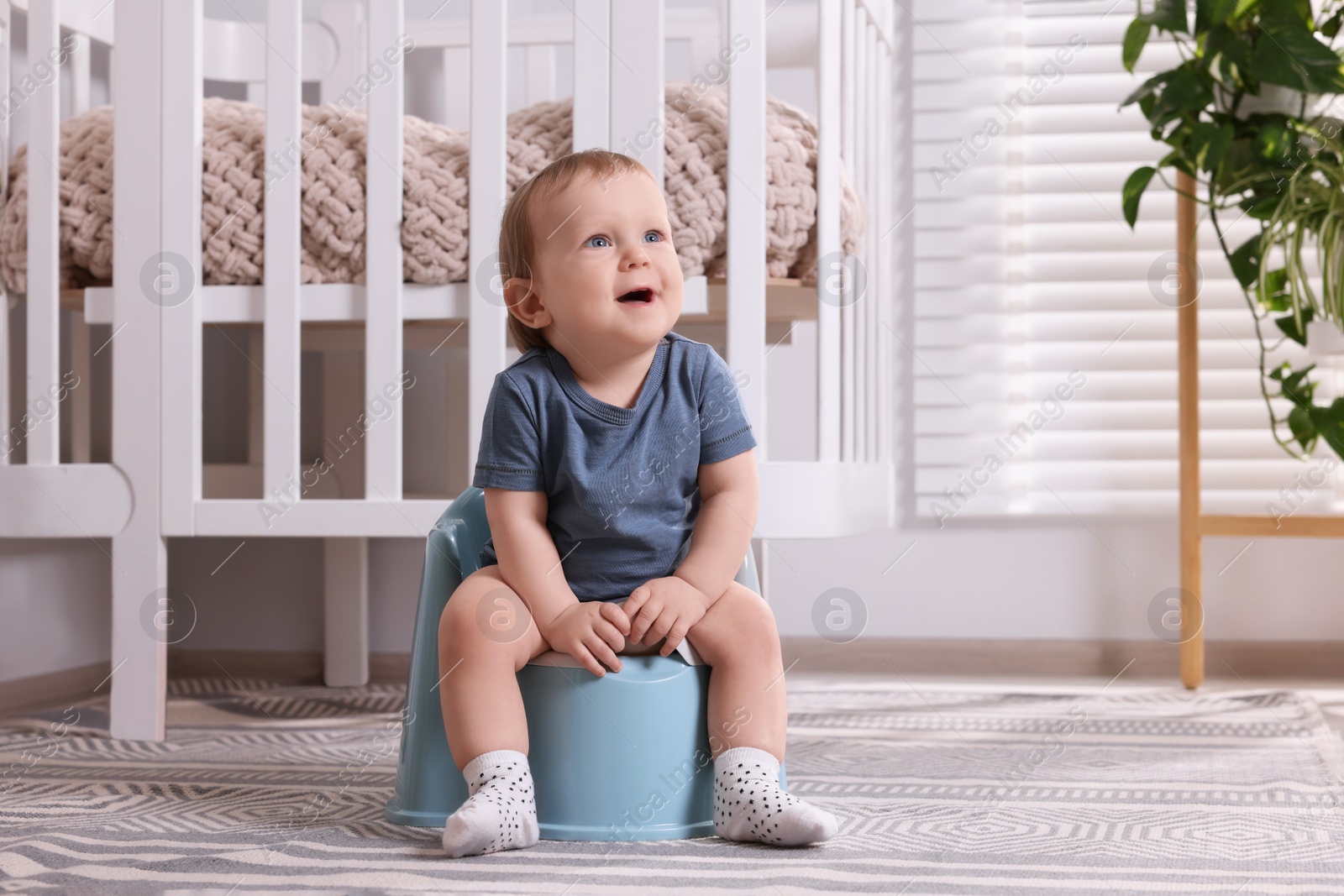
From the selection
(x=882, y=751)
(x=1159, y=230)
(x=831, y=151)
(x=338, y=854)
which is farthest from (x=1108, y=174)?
(x=338, y=854)

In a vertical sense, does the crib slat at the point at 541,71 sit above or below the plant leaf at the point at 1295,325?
above

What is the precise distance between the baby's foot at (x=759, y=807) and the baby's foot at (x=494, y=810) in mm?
130

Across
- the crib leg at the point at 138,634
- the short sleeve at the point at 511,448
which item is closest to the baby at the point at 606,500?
the short sleeve at the point at 511,448

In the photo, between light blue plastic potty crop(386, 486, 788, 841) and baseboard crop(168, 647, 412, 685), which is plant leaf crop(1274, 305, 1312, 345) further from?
baseboard crop(168, 647, 412, 685)

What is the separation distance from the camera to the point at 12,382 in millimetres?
1479

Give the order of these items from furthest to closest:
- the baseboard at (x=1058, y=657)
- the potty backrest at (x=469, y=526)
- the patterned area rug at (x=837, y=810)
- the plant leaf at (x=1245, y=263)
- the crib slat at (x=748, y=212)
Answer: the baseboard at (x=1058, y=657) < the plant leaf at (x=1245, y=263) < the crib slat at (x=748, y=212) < the potty backrest at (x=469, y=526) < the patterned area rug at (x=837, y=810)

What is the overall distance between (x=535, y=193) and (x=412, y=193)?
1.12 feet

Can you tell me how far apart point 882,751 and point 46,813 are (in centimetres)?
72

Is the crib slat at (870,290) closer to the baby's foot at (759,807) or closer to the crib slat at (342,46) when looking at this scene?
the baby's foot at (759,807)

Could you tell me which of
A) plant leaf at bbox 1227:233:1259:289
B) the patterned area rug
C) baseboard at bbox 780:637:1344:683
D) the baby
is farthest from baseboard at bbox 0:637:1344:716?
the baby

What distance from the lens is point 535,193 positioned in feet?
A: 2.83

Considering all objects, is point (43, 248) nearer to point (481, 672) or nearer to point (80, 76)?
point (80, 76)

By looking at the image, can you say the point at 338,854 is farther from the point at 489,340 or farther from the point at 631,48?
the point at 631,48

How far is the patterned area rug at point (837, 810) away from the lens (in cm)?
68
